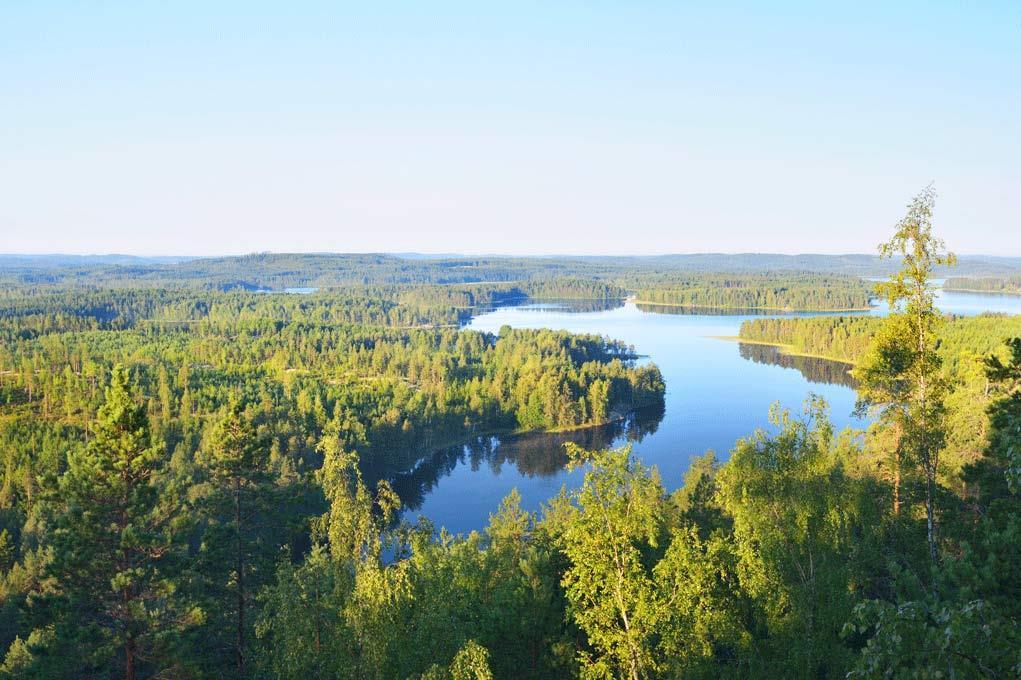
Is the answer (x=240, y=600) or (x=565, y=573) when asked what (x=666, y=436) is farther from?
(x=565, y=573)

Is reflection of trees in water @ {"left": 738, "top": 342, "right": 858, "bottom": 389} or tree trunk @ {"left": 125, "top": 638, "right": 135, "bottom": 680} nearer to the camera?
tree trunk @ {"left": 125, "top": 638, "right": 135, "bottom": 680}

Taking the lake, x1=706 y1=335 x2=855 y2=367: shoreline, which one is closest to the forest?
the lake

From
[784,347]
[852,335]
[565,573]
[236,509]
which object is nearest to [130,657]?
[236,509]

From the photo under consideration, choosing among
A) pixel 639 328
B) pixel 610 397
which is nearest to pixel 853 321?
pixel 639 328

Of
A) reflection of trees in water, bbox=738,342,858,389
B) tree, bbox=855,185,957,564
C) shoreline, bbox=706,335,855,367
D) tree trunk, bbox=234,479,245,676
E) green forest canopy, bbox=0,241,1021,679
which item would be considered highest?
tree, bbox=855,185,957,564

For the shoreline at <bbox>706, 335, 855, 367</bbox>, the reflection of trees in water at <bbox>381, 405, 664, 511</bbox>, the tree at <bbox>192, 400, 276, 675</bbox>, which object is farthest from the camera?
the shoreline at <bbox>706, 335, 855, 367</bbox>

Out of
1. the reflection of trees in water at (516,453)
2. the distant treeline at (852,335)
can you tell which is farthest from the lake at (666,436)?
the distant treeline at (852,335)

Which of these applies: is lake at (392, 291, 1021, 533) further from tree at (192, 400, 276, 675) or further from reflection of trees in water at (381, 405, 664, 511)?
tree at (192, 400, 276, 675)
